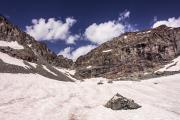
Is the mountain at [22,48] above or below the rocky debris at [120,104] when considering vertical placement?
above

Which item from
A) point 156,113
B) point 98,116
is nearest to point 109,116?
point 98,116

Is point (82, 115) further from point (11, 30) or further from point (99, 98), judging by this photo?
point (11, 30)

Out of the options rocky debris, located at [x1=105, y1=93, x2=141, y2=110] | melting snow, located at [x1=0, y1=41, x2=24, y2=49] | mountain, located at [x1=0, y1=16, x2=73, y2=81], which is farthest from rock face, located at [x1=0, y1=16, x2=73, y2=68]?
rocky debris, located at [x1=105, y1=93, x2=141, y2=110]

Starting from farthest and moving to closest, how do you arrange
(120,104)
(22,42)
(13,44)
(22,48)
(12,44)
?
1. (22,42)
2. (13,44)
3. (12,44)
4. (22,48)
5. (120,104)

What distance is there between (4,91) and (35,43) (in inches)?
5728

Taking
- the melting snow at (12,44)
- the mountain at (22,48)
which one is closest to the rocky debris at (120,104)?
the mountain at (22,48)

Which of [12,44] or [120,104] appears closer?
[120,104]

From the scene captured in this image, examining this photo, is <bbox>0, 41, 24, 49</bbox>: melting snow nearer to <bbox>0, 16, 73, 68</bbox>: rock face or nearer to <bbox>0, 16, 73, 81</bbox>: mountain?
<bbox>0, 16, 73, 81</bbox>: mountain

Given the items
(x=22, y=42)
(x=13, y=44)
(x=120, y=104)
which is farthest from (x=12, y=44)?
(x=120, y=104)

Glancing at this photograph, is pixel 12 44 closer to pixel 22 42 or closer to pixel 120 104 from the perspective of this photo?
pixel 22 42

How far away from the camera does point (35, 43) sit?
190125 mm

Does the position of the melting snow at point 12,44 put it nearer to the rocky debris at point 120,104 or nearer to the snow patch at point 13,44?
the snow patch at point 13,44

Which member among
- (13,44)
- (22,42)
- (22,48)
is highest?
(22,42)

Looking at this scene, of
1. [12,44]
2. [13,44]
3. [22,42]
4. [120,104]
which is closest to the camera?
[120,104]
